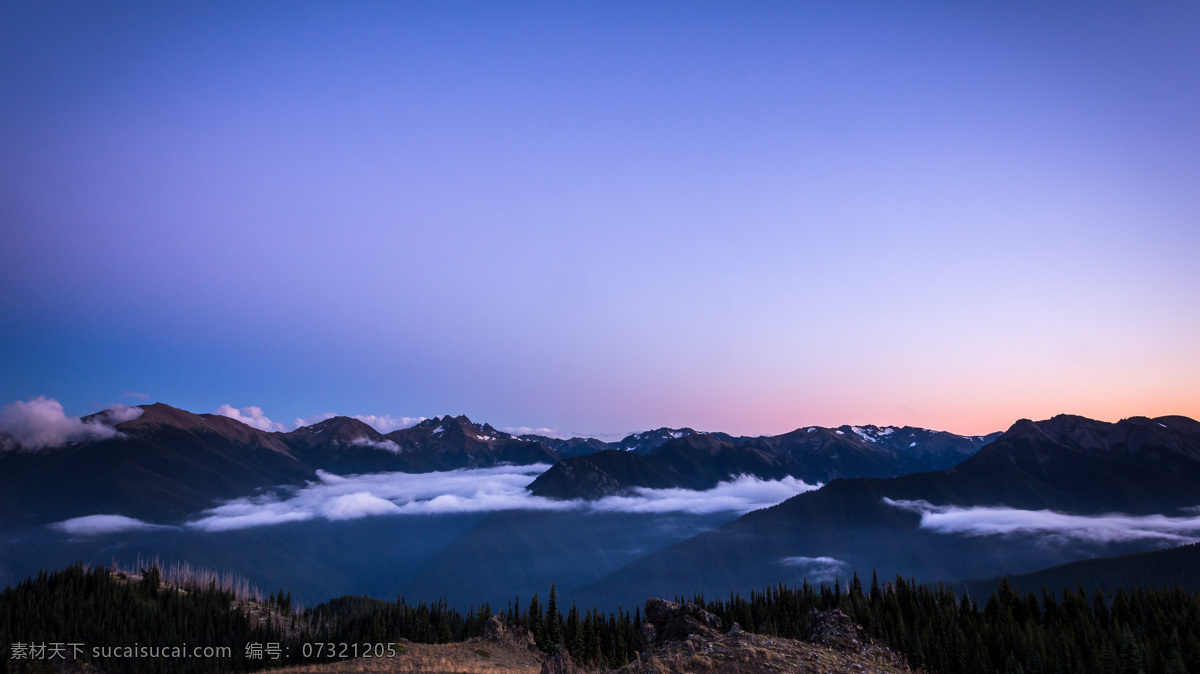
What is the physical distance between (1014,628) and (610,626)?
92.1m

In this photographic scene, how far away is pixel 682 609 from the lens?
122812mm

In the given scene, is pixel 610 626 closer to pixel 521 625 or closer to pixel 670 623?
pixel 521 625

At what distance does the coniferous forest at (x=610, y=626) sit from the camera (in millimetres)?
110750

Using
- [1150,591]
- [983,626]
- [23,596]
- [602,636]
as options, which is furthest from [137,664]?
[1150,591]

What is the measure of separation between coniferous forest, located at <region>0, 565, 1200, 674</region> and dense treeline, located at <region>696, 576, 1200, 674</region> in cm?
37

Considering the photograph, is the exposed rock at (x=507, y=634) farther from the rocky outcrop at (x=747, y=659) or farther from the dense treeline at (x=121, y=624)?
the rocky outcrop at (x=747, y=659)

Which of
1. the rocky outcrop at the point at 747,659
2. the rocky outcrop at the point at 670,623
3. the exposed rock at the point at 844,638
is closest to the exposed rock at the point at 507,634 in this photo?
the rocky outcrop at the point at 670,623

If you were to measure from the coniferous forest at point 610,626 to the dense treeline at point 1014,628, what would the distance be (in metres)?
0.37

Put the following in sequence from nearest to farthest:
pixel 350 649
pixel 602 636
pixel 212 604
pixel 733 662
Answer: pixel 733 662
pixel 350 649
pixel 602 636
pixel 212 604

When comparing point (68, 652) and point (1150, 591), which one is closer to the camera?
point (68, 652)

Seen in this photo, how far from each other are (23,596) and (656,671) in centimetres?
21717

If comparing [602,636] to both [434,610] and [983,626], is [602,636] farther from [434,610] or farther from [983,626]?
[983,626]

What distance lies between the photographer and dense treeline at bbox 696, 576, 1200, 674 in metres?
102

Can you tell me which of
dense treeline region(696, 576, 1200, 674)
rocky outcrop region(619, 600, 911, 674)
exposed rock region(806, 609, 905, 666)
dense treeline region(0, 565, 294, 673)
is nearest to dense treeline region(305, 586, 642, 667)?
dense treeline region(0, 565, 294, 673)
